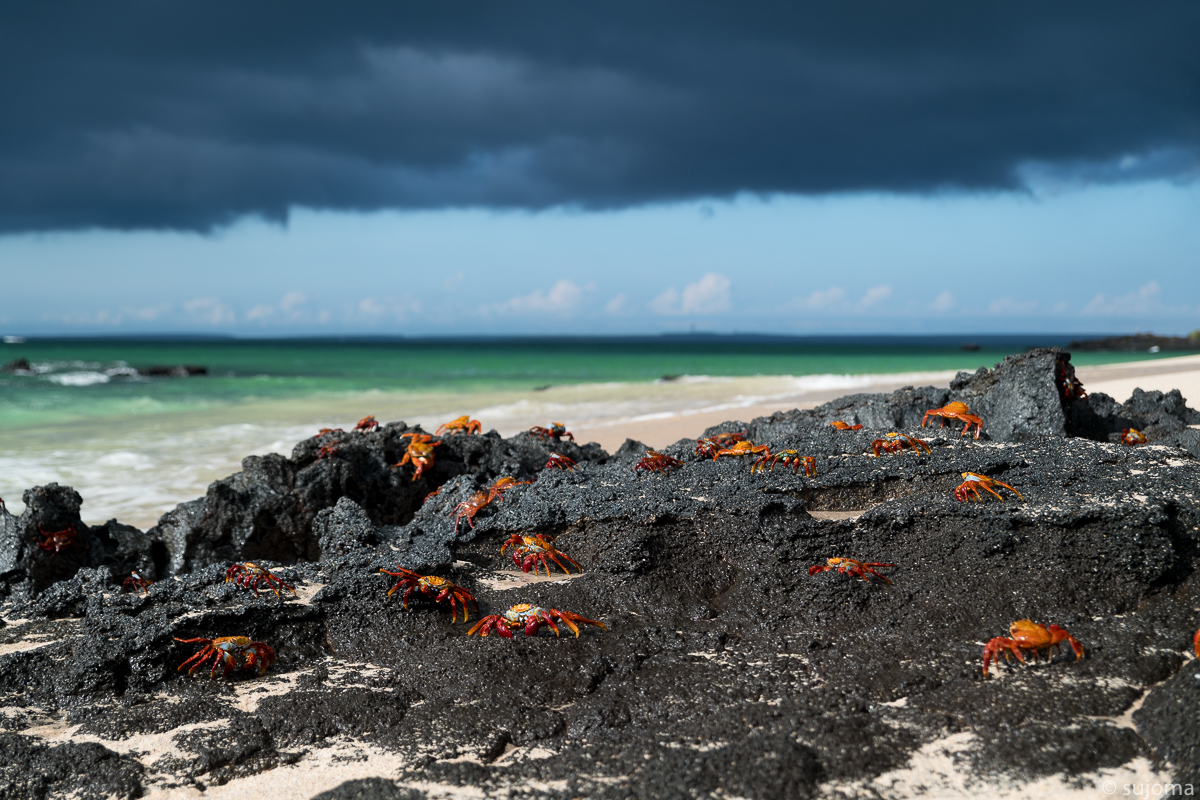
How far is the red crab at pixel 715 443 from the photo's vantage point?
17.8ft

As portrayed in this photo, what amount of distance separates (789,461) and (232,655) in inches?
129

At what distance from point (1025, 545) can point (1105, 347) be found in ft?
252

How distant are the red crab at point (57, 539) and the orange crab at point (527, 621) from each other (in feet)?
12.2

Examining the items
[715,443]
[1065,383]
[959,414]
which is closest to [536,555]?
[715,443]

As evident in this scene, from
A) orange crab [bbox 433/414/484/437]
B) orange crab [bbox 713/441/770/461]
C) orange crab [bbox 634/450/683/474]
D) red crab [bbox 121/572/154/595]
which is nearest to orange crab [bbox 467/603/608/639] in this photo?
orange crab [bbox 634/450/683/474]

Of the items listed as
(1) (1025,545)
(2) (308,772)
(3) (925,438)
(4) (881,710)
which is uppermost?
(3) (925,438)

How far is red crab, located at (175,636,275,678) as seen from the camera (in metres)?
3.30

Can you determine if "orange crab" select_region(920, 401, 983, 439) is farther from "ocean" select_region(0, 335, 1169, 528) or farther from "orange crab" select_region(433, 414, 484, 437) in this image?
"ocean" select_region(0, 335, 1169, 528)

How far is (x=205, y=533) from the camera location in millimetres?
5766

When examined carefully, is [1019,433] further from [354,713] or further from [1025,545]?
[354,713]

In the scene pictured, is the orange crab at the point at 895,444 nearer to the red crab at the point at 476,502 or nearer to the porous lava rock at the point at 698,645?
the porous lava rock at the point at 698,645

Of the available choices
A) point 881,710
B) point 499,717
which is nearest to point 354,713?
point 499,717

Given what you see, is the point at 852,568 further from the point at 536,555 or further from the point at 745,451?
the point at 536,555

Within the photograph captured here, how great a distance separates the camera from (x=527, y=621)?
3416mm
